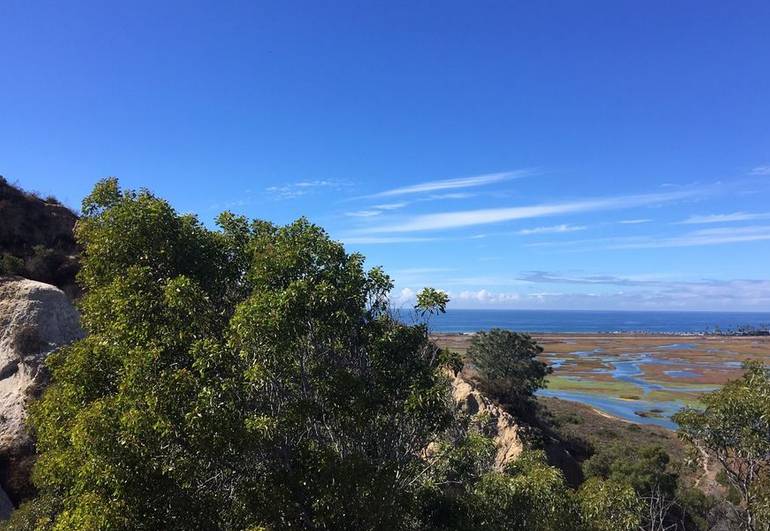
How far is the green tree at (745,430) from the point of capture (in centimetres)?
1262

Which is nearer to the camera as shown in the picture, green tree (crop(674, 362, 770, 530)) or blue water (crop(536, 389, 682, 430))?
green tree (crop(674, 362, 770, 530))

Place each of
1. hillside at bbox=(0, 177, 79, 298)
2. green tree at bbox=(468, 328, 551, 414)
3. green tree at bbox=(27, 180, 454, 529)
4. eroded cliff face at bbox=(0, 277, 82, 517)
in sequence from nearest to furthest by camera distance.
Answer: green tree at bbox=(27, 180, 454, 529) → eroded cliff face at bbox=(0, 277, 82, 517) → hillside at bbox=(0, 177, 79, 298) → green tree at bbox=(468, 328, 551, 414)

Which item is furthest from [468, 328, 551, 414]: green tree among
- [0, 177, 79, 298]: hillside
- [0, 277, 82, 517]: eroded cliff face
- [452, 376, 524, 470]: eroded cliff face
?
[0, 177, 79, 298]: hillside

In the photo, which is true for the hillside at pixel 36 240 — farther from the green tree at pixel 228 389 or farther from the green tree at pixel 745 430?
the green tree at pixel 745 430

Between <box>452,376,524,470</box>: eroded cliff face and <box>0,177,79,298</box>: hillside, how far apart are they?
26050 millimetres

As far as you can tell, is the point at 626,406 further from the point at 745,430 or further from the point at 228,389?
the point at 228,389

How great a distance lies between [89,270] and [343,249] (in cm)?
559

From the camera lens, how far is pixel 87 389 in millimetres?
9859

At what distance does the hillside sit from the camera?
32.6 metres

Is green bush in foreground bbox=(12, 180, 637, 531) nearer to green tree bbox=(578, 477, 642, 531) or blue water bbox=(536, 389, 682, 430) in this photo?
green tree bbox=(578, 477, 642, 531)

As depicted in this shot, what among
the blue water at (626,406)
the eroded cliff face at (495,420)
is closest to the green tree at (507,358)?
the eroded cliff face at (495,420)

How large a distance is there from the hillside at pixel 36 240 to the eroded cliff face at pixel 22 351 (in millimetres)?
2726

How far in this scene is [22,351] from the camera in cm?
2648

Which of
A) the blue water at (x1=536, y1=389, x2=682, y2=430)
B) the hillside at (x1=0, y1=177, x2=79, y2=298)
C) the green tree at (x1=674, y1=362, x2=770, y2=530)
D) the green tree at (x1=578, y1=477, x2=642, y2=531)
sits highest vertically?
the hillside at (x1=0, y1=177, x2=79, y2=298)
